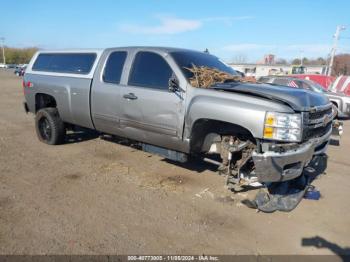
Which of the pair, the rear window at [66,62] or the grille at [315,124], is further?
the rear window at [66,62]

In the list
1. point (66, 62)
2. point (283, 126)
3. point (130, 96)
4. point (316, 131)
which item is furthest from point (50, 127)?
point (316, 131)

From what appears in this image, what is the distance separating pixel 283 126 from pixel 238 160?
99 centimetres

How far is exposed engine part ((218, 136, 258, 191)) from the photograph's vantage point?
4355 mm

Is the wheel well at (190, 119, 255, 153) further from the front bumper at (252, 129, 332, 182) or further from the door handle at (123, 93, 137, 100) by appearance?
the door handle at (123, 93, 137, 100)

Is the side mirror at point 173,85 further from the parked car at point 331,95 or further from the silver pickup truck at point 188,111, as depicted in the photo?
the parked car at point 331,95

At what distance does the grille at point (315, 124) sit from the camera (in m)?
3.96

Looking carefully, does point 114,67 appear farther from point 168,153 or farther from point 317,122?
point 317,122

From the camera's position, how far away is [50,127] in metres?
6.86

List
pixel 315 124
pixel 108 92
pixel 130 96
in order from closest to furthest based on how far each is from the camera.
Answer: pixel 315 124 < pixel 130 96 < pixel 108 92

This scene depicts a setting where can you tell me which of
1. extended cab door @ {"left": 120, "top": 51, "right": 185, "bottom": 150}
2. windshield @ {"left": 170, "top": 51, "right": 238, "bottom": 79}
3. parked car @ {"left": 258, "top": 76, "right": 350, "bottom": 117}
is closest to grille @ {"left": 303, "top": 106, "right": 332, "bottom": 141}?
extended cab door @ {"left": 120, "top": 51, "right": 185, "bottom": 150}

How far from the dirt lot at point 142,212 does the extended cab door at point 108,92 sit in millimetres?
743

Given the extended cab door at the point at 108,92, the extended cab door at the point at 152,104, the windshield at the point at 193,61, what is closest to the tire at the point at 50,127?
the extended cab door at the point at 108,92

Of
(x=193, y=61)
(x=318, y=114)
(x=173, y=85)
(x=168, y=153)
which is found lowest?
(x=168, y=153)

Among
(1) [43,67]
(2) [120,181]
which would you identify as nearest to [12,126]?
(1) [43,67]
